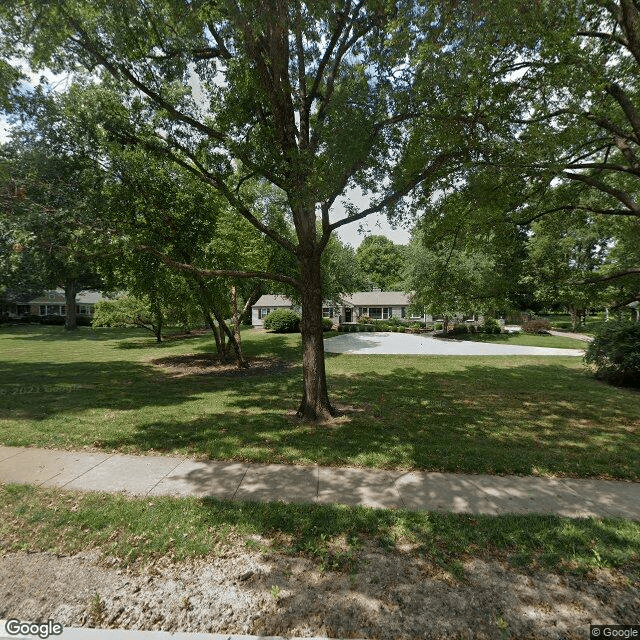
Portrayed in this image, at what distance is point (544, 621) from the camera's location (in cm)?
269

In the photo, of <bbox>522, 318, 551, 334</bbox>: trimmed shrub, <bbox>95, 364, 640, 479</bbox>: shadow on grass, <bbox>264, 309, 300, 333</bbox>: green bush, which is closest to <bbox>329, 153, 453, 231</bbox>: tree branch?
<bbox>95, 364, 640, 479</bbox>: shadow on grass

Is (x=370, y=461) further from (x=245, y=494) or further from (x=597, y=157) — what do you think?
(x=597, y=157)

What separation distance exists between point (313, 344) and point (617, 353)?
12068 millimetres

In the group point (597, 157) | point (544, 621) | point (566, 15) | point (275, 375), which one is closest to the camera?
point (544, 621)

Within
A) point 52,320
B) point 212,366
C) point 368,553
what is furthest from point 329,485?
point 52,320

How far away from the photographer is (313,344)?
768cm

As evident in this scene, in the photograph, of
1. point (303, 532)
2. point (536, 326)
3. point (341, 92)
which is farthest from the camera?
point (536, 326)

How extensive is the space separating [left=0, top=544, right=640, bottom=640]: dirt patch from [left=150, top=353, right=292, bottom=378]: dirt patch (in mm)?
10508

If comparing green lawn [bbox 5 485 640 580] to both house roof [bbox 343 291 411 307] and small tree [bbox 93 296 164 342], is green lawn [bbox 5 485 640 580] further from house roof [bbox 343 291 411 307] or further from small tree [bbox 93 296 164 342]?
house roof [bbox 343 291 411 307]

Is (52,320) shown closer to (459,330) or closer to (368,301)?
(368,301)

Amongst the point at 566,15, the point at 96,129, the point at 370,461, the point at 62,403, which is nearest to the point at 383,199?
the point at 566,15

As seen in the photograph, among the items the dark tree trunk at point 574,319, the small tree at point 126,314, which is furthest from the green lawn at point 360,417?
the dark tree trunk at point 574,319

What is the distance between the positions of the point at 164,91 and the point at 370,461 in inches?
360

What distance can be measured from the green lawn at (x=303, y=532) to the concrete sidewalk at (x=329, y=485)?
25 centimetres
